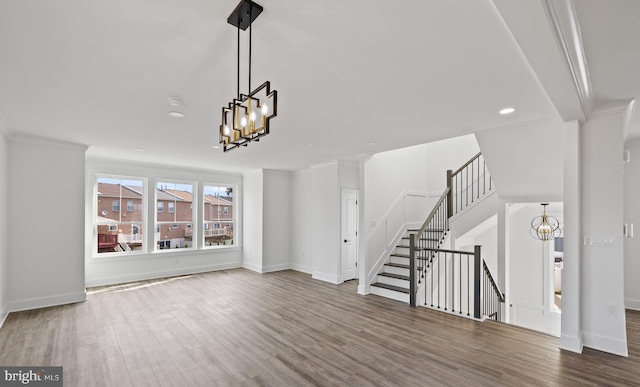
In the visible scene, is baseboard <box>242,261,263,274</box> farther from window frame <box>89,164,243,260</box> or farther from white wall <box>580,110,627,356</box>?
white wall <box>580,110,627,356</box>

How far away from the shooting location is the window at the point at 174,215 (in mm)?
7059


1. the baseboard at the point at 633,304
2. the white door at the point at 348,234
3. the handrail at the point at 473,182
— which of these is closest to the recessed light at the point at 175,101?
the white door at the point at 348,234

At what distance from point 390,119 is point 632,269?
4.80 metres

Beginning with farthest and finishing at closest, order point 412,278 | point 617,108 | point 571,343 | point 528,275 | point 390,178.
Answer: point 528,275
point 390,178
point 412,278
point 571,343
point 617,108

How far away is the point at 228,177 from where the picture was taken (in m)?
8.17

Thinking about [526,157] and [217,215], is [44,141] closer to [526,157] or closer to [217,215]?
[217,215]

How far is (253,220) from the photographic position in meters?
7.89

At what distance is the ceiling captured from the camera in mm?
1729

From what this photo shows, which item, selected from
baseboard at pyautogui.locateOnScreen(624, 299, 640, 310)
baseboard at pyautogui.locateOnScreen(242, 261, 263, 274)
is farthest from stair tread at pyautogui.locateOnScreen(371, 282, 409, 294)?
baseboard at pyautogui.locateOnScreen(624, 299, 640, 310)

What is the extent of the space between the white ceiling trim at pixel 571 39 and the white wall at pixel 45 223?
6.50 metres

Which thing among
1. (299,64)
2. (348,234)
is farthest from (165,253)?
(299,64)

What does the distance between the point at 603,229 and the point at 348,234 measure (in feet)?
14.3

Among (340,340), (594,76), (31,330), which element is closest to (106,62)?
(340,340)

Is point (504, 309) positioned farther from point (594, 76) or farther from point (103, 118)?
point (103, 118)
